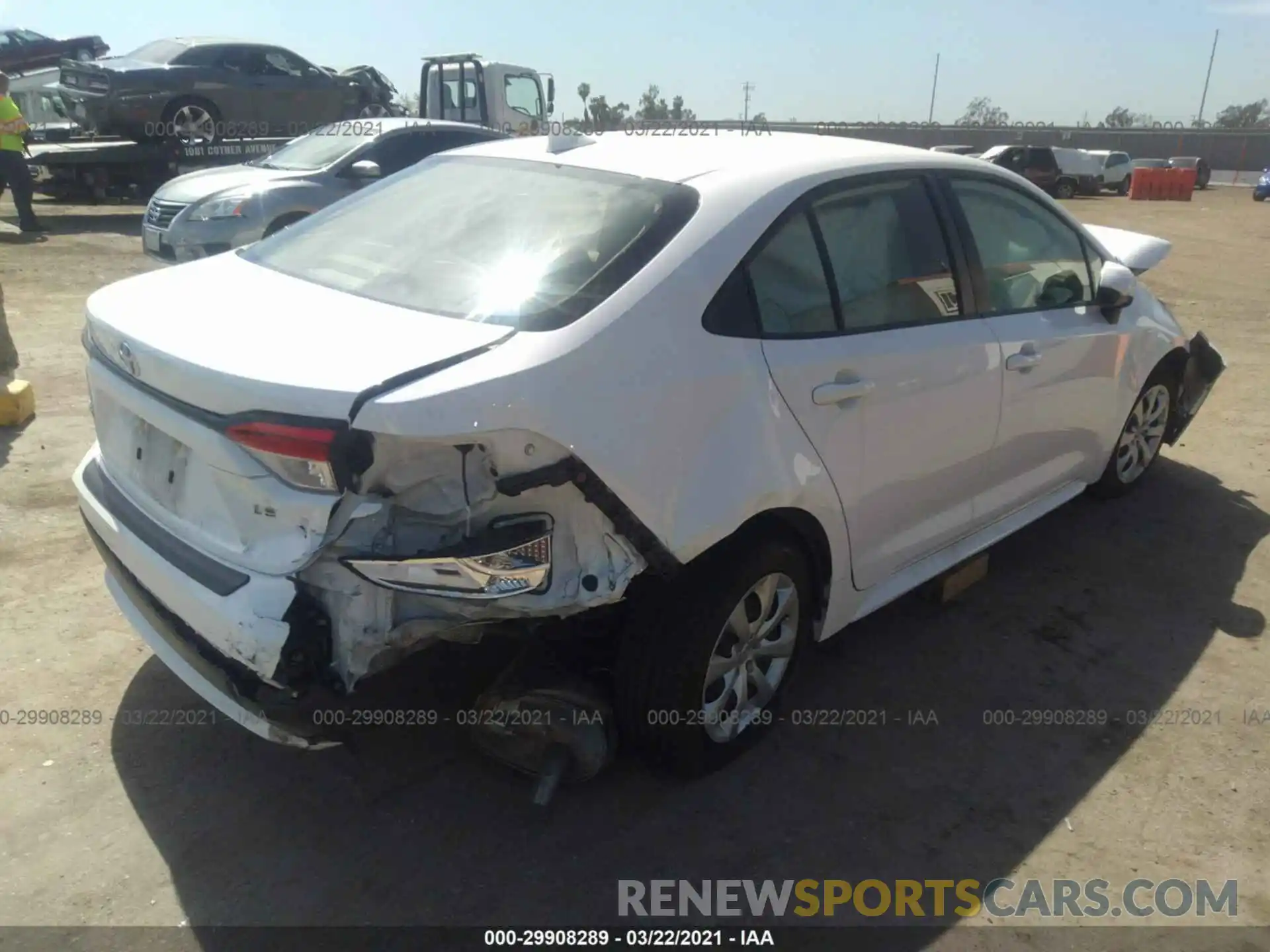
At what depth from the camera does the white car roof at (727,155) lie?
300 cm

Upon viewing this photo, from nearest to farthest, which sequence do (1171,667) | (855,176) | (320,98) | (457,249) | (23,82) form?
(457,249) < (855,176) < (1171,667) < (320,98) < (23,82)

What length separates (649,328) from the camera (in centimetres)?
253

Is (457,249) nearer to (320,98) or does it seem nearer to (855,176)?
(855,176)

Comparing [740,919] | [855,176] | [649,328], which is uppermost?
[855,176]

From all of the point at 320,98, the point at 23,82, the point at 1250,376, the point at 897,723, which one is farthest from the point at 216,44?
the point at 897,723

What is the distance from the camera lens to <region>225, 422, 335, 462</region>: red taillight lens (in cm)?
217

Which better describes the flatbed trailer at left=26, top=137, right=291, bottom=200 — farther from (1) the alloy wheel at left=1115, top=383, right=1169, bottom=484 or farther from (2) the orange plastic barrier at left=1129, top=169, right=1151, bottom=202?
(2) the orange plastic barrier at left=1129, top=169, right=1151, bottom=202

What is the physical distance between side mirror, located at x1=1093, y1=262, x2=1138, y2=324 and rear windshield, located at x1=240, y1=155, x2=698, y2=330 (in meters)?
2.18

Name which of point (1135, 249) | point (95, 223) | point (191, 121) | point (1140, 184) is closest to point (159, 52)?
point (191, 121)

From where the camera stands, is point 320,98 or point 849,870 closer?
point 849,870

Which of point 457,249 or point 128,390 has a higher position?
point 457,249

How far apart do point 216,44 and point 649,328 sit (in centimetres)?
1525

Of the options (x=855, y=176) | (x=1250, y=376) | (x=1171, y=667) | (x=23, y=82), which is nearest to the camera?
(x=855, y=176)

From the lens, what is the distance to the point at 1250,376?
7.56m
